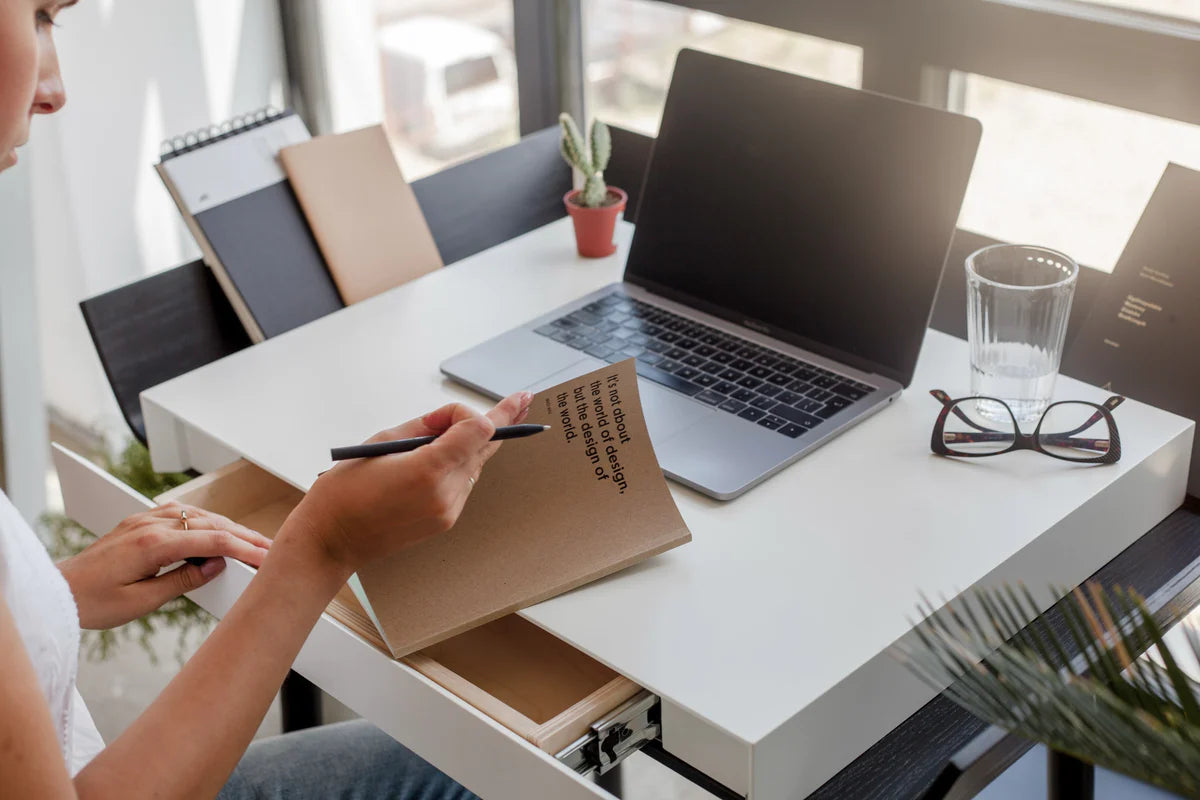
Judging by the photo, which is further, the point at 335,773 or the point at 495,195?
the point at 495,195

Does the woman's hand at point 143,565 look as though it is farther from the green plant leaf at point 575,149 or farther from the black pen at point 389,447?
the green plant leaf at point 575,149

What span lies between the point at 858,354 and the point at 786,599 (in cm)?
34

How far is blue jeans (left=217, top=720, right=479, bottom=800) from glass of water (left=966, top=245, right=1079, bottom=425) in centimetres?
57

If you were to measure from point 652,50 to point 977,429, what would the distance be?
111cm

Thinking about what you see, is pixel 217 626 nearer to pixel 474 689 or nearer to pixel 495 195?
pixel 474 689

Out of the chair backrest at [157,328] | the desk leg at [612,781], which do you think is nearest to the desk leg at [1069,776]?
the desk leg at [612,781]

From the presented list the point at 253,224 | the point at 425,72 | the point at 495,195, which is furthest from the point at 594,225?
the point at 425,72

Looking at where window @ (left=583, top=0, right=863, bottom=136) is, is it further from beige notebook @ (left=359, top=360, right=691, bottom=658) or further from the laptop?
beige notebook @ (left=359, top=360, right=691, bottom=658)

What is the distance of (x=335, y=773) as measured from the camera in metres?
1.16

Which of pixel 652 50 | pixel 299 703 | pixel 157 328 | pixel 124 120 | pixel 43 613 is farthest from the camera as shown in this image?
pixel 124 120

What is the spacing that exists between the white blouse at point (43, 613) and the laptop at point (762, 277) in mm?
439

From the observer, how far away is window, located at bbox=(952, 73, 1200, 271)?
4.82 ft

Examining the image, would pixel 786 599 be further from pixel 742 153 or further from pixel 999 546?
pixel 742 153

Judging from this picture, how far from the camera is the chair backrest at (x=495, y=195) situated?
1.63 m
